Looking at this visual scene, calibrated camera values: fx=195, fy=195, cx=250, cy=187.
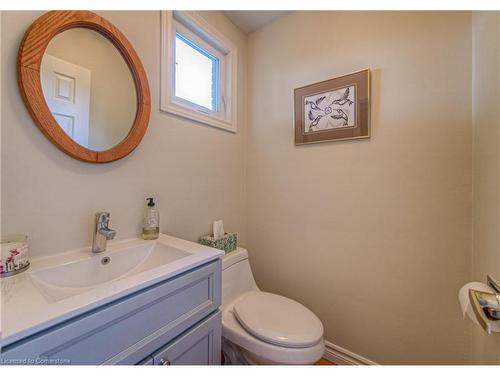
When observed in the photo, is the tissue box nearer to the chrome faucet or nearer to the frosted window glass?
the chrome faucet

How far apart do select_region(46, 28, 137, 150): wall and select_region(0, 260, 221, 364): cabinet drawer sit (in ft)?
2.13

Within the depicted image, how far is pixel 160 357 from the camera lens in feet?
1.96

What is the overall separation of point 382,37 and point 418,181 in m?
0.80

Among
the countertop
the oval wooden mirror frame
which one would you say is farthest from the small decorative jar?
the oval wooden mirror frame

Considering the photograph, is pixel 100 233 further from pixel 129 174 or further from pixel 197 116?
pixel 197 116

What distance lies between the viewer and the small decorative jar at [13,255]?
0.57 metres

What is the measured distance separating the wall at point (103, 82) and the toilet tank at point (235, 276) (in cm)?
86

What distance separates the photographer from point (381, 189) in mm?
1065

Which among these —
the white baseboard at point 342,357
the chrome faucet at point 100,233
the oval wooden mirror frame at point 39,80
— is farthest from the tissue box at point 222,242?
the white baseboard at point 342,357

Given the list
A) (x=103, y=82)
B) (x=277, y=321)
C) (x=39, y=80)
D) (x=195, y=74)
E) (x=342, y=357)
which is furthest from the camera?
(x=195, y=74)

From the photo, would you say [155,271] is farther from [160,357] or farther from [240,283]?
[240,283]

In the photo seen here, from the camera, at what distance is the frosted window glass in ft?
3.96

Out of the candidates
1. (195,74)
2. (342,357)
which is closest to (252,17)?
(195,74)

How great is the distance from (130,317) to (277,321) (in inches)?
27.3
